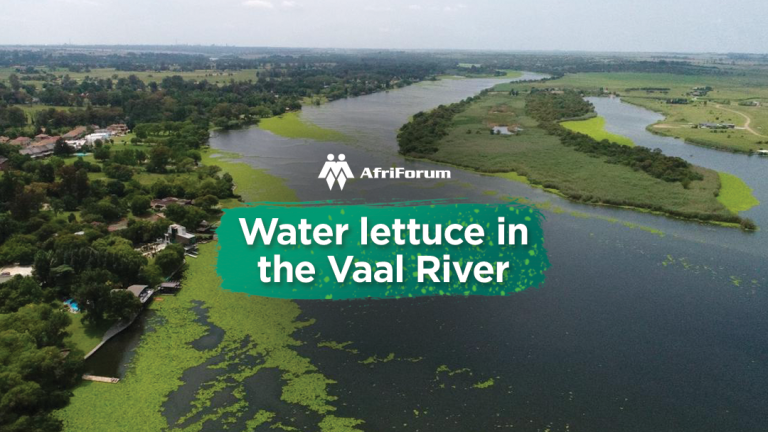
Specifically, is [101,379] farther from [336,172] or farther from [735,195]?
[735,195]

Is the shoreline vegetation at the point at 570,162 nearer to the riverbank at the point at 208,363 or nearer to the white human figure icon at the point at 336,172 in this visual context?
the white human figure icon at the point at 336,172

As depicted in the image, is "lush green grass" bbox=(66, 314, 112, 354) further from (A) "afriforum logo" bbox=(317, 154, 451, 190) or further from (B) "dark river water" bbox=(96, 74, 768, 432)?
(A) "afriforum logo" bbox=(317, 154, 451, 190)

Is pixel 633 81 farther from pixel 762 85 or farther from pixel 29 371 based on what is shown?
pixel 29 371

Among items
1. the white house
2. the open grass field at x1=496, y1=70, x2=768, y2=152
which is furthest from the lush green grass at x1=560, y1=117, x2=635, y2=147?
the white house

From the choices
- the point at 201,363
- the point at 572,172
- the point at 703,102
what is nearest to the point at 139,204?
the point at 201,363

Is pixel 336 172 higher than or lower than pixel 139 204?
higher

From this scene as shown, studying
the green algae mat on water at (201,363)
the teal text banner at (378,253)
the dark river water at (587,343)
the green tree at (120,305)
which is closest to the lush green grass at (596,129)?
the dark river water at (587,343)

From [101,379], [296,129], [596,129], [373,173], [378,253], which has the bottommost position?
[101,379]
